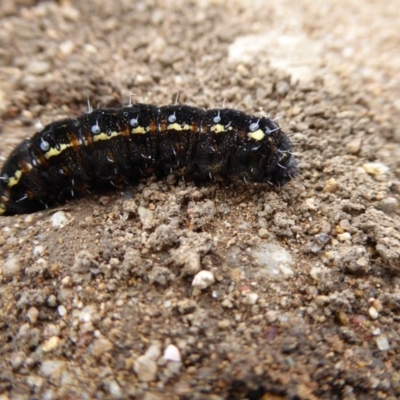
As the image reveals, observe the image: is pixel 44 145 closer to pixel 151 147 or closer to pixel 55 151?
pixel 55 151

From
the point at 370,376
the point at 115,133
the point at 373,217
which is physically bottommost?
the point at 370,376

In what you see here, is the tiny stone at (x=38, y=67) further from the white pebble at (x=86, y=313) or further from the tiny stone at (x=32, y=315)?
the white pebble at (x=86, y=313)

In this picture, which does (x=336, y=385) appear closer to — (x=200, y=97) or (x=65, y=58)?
(x=200, y=97)

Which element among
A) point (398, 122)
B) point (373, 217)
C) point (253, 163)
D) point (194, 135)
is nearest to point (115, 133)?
point (194, 135)

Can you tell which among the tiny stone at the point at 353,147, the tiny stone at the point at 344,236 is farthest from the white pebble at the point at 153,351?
the tiny stone at the point at 353,147

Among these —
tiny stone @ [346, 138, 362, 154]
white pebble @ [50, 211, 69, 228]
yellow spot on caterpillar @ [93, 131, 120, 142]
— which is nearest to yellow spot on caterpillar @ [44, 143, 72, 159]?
yellow spot on caterpillar @ [93, 131, 120, 142]

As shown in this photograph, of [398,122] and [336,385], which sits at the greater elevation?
[398,122]

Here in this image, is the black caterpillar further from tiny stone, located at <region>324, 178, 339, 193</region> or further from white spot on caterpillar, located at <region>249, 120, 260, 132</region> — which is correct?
tiny stone, located at <region>324, 178, 339, 193</region>
